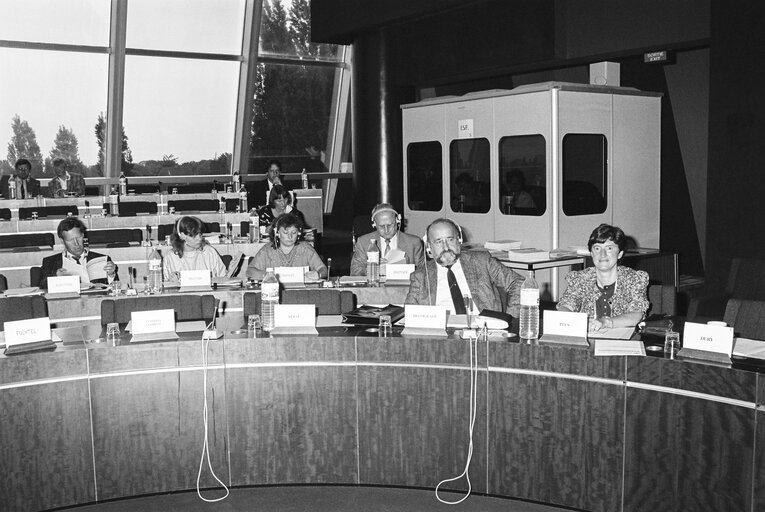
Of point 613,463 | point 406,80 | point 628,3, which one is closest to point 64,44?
point 406,80

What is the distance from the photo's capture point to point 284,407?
400 centimetres

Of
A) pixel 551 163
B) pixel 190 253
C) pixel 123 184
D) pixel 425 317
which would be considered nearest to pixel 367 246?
pixel 190 253

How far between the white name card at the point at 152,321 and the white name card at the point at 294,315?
0.52 meters

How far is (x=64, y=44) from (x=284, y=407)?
896 cm

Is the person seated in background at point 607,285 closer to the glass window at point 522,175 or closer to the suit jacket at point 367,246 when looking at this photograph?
the suit jacket at point 367,246

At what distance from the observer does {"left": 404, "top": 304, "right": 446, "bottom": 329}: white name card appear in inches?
156

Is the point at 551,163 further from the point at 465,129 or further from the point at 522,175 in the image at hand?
the point at 465,129

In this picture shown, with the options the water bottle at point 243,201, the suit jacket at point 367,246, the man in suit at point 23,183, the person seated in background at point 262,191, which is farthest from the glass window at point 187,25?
the suit jacket at point 367,246

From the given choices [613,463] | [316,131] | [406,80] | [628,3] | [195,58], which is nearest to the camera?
[613,463]

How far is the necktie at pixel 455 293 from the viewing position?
461cm

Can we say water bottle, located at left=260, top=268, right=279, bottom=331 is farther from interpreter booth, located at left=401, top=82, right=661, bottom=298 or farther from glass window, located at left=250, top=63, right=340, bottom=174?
glass window, located at left=250, top=63, right=340, bottom=174

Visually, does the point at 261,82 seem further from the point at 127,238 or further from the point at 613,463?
the point at 613,463

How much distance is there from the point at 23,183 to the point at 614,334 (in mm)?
8637

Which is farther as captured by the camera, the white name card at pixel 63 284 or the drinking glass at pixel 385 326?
the white name card at pixel 63 284
